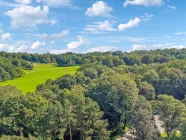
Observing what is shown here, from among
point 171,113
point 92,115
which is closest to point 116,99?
point 92,115

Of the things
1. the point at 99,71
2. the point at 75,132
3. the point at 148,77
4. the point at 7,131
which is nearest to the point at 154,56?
the point at 99,71

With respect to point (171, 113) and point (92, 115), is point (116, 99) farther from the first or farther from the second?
point (171, 113)

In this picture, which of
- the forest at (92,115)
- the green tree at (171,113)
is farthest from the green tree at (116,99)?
the green tree at (171,113)

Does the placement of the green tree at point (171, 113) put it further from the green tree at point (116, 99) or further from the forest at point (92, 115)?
the green tree at point (116, 99)

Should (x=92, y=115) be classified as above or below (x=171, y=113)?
above

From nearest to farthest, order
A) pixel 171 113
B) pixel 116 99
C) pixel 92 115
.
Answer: pixel 92 115 → pixel 171 113 → pixel 116 99

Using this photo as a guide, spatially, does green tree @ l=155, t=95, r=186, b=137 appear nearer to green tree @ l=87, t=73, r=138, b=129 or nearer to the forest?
the forest

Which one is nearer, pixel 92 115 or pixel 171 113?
pixel 92 115

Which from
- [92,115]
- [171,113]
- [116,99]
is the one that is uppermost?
[116,99]

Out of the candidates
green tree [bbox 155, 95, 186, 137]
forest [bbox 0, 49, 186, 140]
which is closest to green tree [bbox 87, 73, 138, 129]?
forest [bbox 0, 49, 186, 140]

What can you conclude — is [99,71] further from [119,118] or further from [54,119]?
[54,119]

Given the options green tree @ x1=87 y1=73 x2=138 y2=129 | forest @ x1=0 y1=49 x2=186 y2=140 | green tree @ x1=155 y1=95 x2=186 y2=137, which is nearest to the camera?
forest @ x1=0 y1=49 x2=186 y2=140
